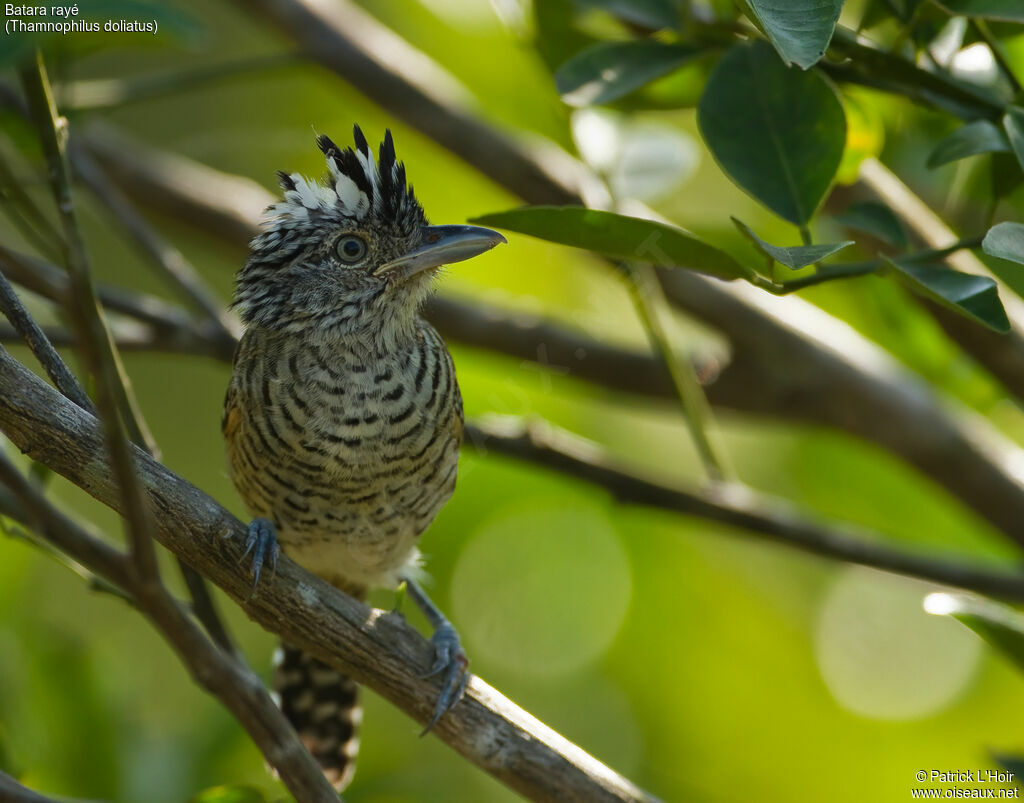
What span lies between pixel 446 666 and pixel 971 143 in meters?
1.44

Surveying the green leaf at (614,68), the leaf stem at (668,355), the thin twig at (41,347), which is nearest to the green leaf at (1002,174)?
the green leaf at (614,68)

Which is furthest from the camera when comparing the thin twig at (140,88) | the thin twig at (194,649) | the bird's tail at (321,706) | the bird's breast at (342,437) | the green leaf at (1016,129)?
the bird's tail at (321,706)

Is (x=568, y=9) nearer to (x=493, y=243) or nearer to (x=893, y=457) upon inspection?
(x=493, y=243)

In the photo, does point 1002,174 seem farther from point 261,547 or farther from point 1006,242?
point 261,547

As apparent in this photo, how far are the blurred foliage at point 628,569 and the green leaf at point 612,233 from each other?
87 centimetres

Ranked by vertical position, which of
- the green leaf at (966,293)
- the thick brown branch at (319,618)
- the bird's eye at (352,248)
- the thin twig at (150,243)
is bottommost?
the thick brown branch at (319,618)

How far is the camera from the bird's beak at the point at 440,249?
252cm

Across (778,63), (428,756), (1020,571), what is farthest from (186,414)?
(778,63)

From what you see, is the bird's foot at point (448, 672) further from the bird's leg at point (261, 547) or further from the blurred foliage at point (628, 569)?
the blurred foliage at point (628, 569)

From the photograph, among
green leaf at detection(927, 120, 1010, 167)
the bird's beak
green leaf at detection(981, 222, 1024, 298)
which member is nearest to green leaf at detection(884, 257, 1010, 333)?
green leaf at detection(981, 222, 1024, 298)

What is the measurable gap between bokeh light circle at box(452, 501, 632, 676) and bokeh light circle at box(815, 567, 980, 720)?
2.76 ft

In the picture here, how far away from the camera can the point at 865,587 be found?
4301 mm

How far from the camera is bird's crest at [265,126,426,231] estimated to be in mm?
2688

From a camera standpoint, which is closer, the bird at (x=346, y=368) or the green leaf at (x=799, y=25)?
the green leaf at (x=799, y=25)
